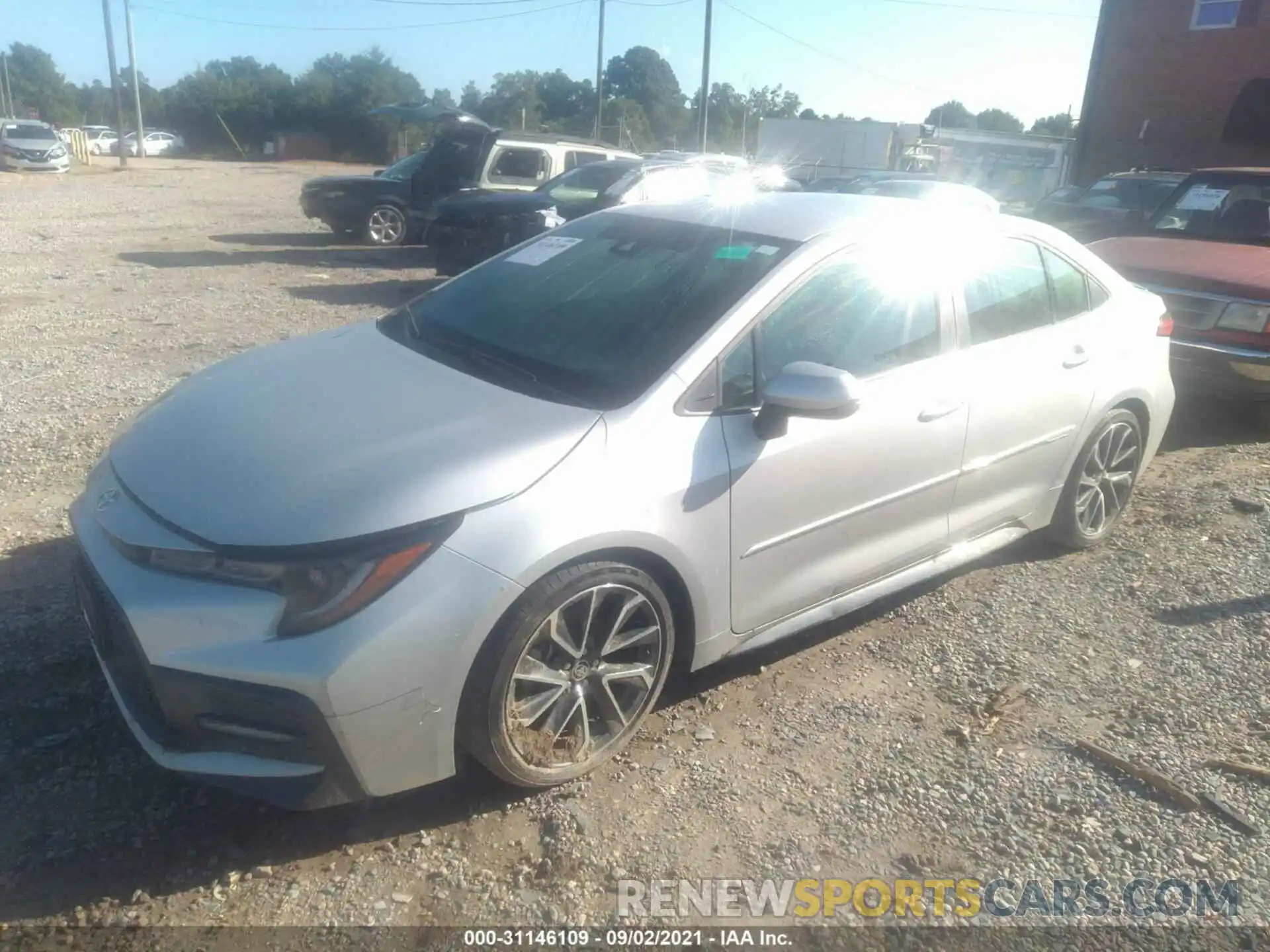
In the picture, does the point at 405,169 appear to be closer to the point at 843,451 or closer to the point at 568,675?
the point at 843,451

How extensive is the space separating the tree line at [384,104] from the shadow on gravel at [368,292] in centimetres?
3750

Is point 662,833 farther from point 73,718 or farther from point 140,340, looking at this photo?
point 140,340

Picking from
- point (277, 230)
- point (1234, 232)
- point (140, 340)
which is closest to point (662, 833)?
point (140, 340)

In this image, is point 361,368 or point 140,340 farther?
point 140,340

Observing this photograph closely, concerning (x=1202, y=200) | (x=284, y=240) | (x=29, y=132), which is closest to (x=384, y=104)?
(x=29, y=132)

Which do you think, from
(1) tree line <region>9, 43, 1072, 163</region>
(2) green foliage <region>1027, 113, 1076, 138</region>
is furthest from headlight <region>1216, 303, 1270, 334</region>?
(2) green foliage <region>1027, 113, 1076, 138</region>

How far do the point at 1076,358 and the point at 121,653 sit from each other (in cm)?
383

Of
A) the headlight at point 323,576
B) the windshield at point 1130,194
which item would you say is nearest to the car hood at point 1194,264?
the windshield at point 1130,194

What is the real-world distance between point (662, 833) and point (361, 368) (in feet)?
5.90

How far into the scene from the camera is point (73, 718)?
3271 millimetres

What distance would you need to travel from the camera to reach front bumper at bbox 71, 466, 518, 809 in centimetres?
251

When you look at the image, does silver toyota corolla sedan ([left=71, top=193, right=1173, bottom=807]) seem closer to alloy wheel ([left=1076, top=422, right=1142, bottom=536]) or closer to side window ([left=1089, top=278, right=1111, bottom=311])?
side window ([left=1089, top=278, right=1111, bottom=311])

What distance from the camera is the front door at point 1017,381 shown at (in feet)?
13.2

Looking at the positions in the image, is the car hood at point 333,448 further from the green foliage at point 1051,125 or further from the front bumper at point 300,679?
the green foliage at point 1051,125
